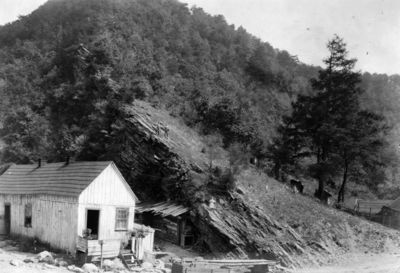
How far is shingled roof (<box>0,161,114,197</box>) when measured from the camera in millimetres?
24547

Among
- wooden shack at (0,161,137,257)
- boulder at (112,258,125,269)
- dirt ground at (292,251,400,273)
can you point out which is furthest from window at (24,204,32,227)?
dirt ground at (292,251,400,273)

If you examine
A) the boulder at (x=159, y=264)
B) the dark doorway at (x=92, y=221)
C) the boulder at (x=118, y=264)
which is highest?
the dark doorway at (x=92, y=221)

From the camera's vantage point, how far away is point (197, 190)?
3056cm

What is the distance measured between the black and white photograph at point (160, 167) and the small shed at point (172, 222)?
113 mm

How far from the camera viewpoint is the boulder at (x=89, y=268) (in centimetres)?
2089

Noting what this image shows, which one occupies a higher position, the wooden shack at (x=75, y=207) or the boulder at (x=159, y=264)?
the wooden shack at (x=75, y=207)

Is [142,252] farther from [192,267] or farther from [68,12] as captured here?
[68,12]

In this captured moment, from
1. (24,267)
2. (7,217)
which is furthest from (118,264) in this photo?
(7,217)

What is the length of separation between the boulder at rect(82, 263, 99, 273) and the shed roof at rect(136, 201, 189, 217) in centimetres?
857

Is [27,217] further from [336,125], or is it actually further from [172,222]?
[336,125]

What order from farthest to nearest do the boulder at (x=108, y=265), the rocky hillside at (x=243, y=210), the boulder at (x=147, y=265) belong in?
the rocky hillside at (x=243, y=210), the boulder at (x=147, y=265), the boulder at (x=108, y=265)

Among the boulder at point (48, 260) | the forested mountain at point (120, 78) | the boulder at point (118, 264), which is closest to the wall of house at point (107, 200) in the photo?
the boulder at point (118, 264)

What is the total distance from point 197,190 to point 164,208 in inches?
106

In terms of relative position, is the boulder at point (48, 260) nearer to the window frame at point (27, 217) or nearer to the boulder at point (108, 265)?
the boulder at point (108, 265)
